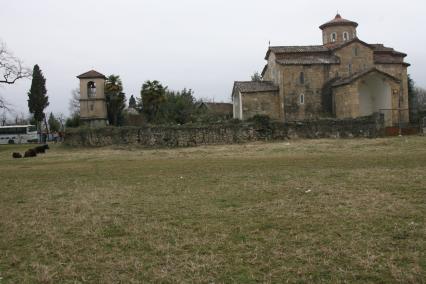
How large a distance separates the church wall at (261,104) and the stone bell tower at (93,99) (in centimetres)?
1772

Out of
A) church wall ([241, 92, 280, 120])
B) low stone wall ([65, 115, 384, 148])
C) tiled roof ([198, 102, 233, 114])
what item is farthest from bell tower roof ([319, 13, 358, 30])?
→ tiled roof ([198, 102, 233, 114])

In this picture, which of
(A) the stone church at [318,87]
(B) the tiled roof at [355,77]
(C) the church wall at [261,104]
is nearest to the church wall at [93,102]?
(A) the stone church at [318,87]

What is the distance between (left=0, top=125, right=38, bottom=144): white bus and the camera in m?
53.1

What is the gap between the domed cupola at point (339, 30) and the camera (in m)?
45.0

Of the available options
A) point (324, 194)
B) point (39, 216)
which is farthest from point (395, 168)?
point (39, 216)

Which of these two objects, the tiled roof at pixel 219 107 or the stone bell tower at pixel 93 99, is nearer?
the stone bell tower at pixel 93 99

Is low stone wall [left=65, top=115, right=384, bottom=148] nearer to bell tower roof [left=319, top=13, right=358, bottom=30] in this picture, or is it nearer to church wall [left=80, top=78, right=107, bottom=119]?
bell tower roof [left=319, top=13, right=358, bottom=30]

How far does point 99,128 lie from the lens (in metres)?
34.4

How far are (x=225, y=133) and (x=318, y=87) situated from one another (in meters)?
13.0

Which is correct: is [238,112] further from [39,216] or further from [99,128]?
[39,216]

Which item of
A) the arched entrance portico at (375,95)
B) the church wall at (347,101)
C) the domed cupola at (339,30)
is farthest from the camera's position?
the domed cupola at (339,30)

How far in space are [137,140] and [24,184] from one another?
20.5 meters

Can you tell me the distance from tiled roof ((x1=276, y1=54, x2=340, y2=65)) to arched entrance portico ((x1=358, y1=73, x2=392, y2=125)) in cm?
345

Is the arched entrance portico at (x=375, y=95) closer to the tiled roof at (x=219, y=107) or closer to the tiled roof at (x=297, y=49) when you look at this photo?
the tiled roof at (x=297, y=49)
